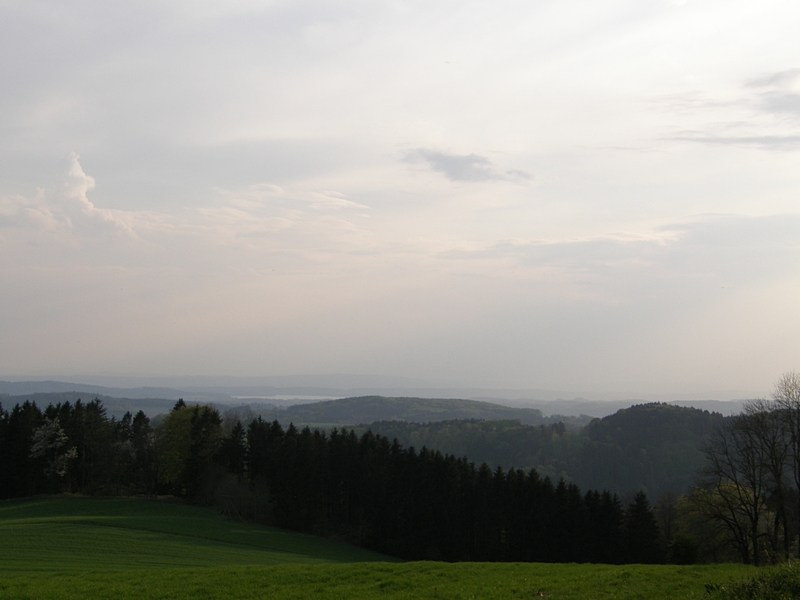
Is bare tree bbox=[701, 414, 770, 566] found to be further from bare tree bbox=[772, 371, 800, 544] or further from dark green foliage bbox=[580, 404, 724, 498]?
dark green foliage bbox=[580, 404, 724, 498]

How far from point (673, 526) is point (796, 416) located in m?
30.1

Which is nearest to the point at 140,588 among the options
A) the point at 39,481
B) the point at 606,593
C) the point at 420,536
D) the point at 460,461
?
the point at 606,593

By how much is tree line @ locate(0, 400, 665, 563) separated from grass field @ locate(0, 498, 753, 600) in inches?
998

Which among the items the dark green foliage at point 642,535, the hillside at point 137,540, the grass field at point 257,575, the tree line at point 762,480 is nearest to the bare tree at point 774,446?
the tree line at point 762,480

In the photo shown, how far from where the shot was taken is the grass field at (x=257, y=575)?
21.0 m

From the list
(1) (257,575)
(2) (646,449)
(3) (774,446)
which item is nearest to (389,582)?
(1) (257,575)

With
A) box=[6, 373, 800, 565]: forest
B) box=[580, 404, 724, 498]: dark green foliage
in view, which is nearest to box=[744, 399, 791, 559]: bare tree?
box=[6, 373, 800, 565]: forest

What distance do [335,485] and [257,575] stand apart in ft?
157

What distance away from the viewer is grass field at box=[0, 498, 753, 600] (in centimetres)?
2100

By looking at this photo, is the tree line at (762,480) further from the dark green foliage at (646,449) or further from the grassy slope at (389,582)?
the dark green foliage at (646,449)

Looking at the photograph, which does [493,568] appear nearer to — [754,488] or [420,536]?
[754,488]

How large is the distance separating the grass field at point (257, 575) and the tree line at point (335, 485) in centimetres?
2536

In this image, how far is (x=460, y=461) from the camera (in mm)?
70500

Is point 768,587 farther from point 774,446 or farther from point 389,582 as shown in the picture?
point 774,446
